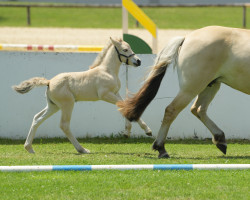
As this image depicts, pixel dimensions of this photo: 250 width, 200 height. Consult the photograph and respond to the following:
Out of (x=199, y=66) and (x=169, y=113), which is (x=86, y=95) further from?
(x=199, y=66)

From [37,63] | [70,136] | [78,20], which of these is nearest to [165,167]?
[70,136]

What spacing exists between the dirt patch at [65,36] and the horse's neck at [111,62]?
945 centimetres

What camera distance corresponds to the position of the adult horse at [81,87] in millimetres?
7910

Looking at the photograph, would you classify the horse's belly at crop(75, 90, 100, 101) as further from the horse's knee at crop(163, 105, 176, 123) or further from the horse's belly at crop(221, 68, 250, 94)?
the horse's belly at crop(221, 68, 250, 94)

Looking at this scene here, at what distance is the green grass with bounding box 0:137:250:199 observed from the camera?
5.20m

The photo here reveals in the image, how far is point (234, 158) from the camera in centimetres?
722

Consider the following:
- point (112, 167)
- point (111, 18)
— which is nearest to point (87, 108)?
point (112, 167)

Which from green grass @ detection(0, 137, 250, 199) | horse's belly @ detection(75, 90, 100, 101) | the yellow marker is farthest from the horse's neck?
the yellow marker

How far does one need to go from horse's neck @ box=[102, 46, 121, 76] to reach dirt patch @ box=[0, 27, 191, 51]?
31.0 feet

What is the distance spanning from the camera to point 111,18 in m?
30.8

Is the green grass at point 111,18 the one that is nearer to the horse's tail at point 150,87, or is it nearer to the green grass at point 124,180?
the horse's tail at point 150,87

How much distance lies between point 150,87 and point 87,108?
8.28ft

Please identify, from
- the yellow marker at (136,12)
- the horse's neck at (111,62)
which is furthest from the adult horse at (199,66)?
the yellow marker at (136,12)

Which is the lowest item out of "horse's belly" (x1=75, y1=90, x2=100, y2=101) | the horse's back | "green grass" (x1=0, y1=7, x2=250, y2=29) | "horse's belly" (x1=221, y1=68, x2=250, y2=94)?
"green grass" (x1=0, y1=7, x2=250, y2=29)
